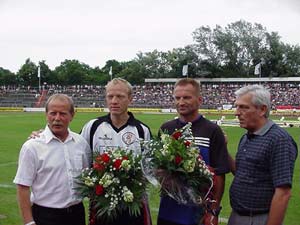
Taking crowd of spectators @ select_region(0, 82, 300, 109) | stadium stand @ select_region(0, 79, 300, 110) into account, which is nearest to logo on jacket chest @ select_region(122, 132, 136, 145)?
stadium stand @ select_region(0, 79, 300, 110)

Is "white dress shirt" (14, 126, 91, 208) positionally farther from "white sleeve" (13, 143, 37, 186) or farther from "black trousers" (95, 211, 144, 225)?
"black trousers" (95, 211, 144, 225)

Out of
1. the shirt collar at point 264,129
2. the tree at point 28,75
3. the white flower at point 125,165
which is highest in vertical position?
the tree at point 28,75

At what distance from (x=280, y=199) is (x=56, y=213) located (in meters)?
1.98

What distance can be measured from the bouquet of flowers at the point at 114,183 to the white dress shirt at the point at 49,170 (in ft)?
0.73

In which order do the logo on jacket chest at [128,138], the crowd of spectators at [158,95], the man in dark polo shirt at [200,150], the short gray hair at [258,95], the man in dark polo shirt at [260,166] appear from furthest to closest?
1. the crowd of spectators at [158,95]
2. the logo on jacket chest at [128,138]
3. the man in dark polo shirt at [200,150]
4. the short gray hair at [258,95]
5. the man in dark polo shirt at [260,166]

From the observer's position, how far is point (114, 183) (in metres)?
3.93

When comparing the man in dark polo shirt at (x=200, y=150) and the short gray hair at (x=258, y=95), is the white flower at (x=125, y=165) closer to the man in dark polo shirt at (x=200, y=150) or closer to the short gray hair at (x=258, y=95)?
the man in dark polo shirt at (x=200, y=150)

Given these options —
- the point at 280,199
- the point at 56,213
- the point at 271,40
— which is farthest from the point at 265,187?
the point at 271,40

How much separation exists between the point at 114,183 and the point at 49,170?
2.22 feet

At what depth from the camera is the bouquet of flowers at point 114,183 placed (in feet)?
12.8

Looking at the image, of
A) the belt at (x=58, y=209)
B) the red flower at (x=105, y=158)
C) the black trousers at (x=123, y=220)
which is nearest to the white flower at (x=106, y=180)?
the red flower at (x=105, y=158)

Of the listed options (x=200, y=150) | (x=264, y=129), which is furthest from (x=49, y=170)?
(x=264, y=129)

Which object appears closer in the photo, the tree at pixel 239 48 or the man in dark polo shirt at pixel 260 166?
the man in dark polo shirt at pixel 260 166

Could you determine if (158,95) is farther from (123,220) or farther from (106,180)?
(106,180)
